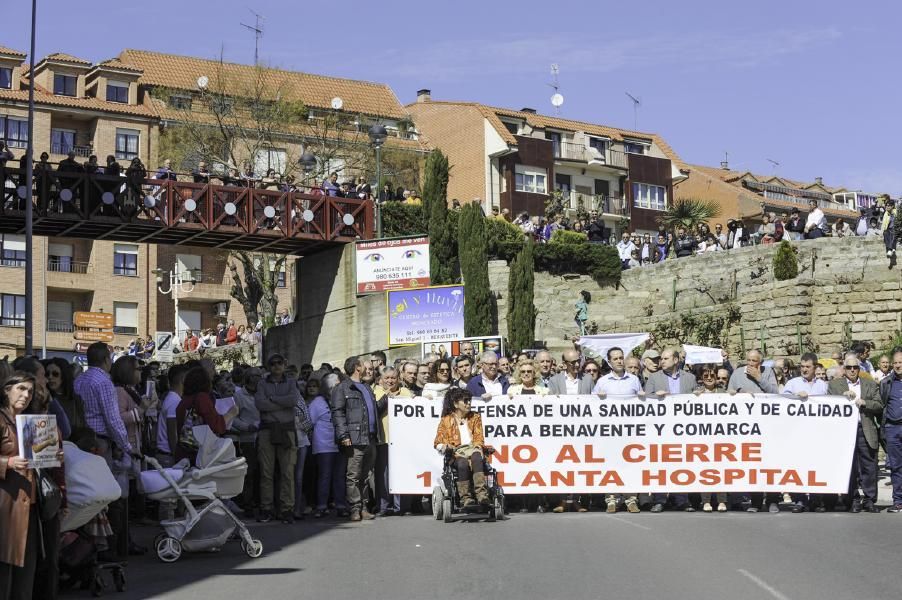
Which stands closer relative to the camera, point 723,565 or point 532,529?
point 723,565

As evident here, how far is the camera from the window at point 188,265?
68438 millimetres

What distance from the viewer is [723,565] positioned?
11281 mm

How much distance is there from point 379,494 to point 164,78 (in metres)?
56.3

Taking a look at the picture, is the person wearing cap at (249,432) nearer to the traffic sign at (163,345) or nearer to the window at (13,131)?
the traffic sign at (163,345)

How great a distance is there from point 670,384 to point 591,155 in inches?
2389

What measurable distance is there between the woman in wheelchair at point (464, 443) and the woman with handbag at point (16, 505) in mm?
6866

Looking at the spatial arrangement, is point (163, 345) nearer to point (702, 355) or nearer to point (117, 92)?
point (702, 355)

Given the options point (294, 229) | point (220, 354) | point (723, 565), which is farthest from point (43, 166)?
point (723, 565)

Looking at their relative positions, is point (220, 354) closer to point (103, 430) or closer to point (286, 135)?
point (286, 135)

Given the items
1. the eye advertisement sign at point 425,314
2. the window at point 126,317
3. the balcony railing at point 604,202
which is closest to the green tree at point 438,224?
the eye advertisement sign at point 425,314

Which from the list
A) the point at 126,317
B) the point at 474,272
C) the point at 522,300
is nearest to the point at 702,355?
the point at 522,300

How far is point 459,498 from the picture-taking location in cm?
1557

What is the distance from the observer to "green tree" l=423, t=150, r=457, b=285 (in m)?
43.2

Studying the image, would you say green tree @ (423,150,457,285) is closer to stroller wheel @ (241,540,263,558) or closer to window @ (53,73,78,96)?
window @ (53,73,78,96)
